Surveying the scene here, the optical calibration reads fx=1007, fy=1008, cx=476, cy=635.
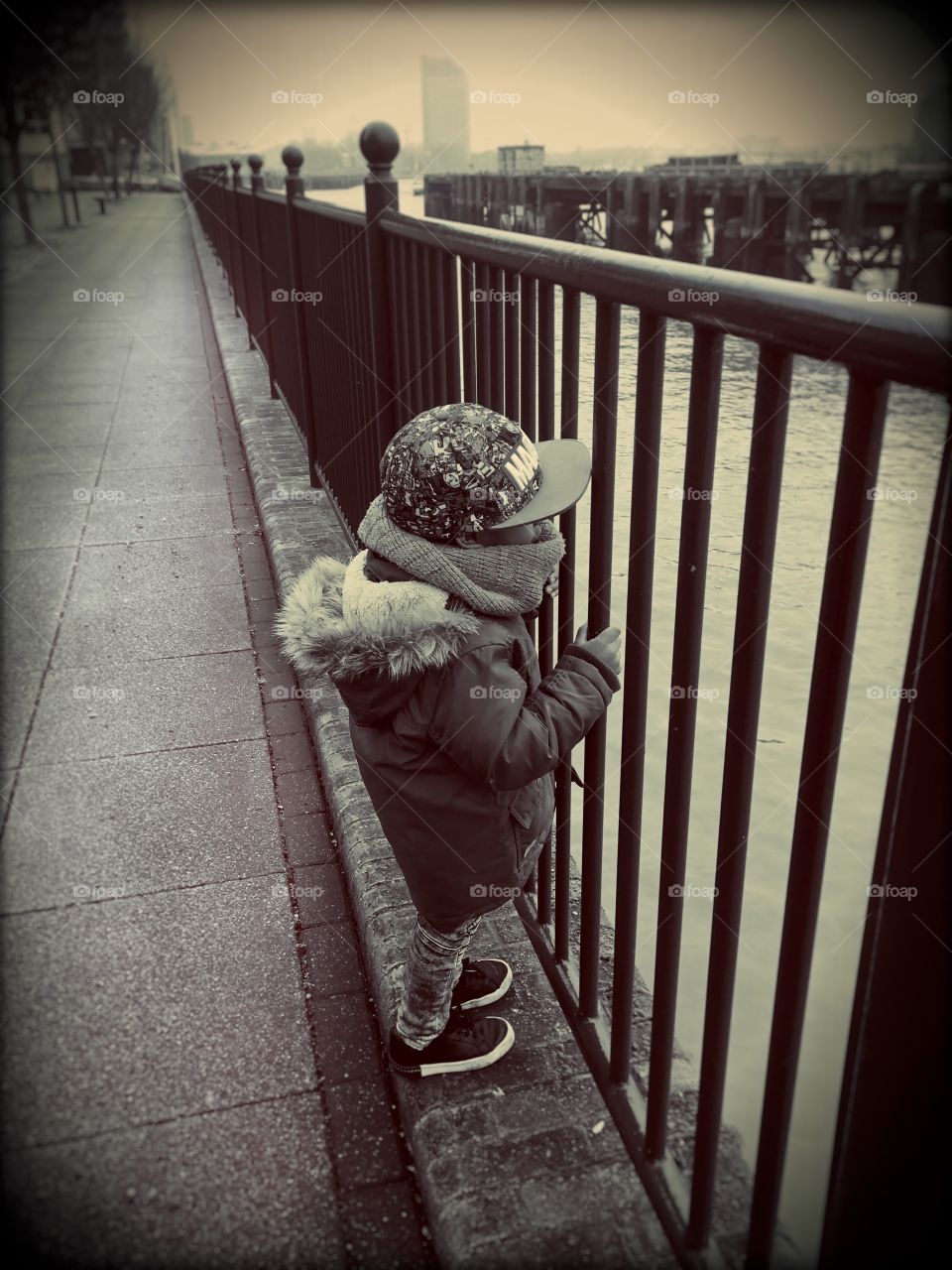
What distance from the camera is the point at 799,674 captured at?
5688mm

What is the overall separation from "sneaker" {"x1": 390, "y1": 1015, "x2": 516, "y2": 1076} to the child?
26 centimetres

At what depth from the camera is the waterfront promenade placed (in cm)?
173

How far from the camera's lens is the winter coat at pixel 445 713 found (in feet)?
5.39

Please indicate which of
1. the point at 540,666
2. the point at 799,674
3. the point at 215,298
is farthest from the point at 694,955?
the point at 215,298

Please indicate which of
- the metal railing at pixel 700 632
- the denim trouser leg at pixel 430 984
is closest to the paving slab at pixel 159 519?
the metal railing at pixel 700 632

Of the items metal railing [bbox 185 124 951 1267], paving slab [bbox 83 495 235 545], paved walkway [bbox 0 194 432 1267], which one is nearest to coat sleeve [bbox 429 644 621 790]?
metal railing [bbox 185 124 951 1267]

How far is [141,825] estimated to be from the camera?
9.39 ft

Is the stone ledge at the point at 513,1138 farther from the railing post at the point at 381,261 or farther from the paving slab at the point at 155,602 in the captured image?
the paving slab at the point at 155,602

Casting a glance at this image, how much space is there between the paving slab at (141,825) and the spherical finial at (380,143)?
186 cm

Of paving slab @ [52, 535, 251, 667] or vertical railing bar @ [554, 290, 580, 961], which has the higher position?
vertical railing bar @ [554, 290, 580, 961]

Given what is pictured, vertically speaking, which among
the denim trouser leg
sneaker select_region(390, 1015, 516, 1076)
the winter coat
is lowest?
sneaker select_region(390, 1015, 516, 1076)

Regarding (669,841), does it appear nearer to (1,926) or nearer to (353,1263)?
(353,1263)

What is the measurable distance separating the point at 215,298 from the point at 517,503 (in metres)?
12.4

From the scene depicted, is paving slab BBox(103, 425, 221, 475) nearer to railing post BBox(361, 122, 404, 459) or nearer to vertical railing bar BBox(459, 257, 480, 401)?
railing post BBox(361, 122, 404, 459)
